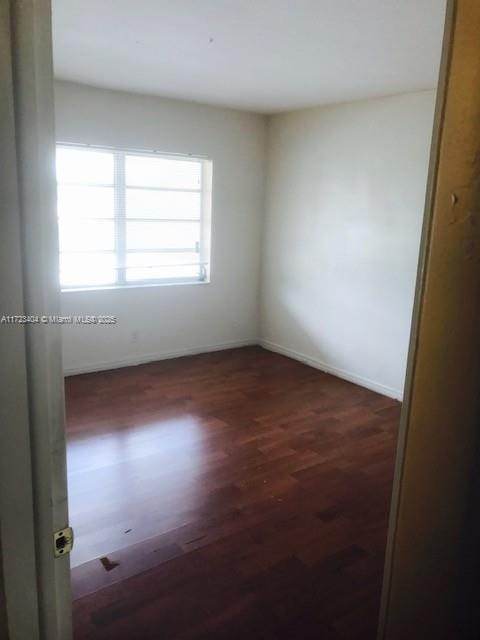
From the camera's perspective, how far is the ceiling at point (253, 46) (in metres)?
2.34

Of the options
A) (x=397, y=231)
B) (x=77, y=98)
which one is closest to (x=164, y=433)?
(x=397, y=231)

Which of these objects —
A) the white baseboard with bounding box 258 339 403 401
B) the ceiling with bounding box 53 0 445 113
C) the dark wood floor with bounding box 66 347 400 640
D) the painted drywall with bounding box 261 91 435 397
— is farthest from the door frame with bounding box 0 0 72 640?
the white baseboard with bounding box 258 339 403 401

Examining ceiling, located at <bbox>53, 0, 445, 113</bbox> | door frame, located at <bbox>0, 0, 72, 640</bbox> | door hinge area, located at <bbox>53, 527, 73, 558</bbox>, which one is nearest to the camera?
door frame, located at <bbox>0, 0, 72, 640</bbox>

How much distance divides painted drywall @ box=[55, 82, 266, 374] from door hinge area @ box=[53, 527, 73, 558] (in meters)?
A: 3.67

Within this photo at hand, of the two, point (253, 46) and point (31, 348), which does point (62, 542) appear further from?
point (253, 46)

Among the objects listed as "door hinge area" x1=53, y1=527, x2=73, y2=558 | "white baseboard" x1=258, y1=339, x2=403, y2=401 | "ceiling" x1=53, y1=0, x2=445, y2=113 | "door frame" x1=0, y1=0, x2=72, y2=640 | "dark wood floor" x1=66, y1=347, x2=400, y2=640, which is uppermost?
"ceiling" x1=53, y1=0, x2=445, y2=113

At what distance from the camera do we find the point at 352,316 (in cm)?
454

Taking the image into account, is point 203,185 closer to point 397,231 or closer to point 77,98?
point 77,98

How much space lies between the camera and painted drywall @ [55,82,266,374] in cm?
422

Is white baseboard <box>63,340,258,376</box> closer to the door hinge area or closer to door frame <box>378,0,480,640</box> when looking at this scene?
the door hinge area

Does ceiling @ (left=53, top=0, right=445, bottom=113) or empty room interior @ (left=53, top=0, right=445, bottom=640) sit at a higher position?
ceiling @ (left=53, top=0, right=445, bottom=113)

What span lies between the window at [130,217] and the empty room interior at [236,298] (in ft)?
0.06

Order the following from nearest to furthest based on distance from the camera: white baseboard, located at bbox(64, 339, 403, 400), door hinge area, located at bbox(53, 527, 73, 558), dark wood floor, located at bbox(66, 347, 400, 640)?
door hinge area, located at bbox(53, 527, 73, 558) → dark wood floor, located at bbox(66, 347, 400, 640) → white baseboard, located at bbox(64, 339, 403, 400)

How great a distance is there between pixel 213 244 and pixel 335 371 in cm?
177
